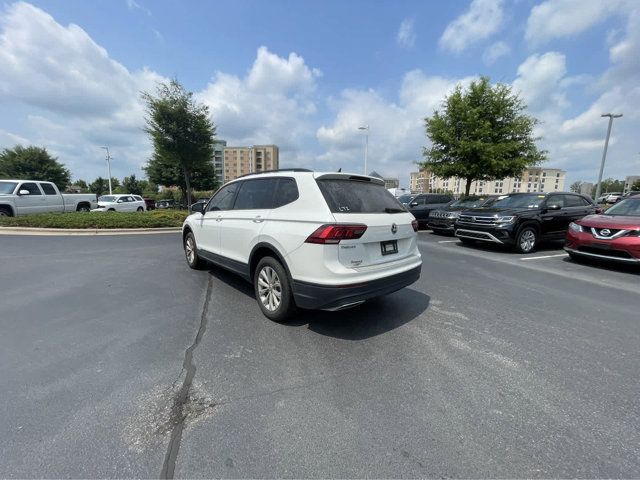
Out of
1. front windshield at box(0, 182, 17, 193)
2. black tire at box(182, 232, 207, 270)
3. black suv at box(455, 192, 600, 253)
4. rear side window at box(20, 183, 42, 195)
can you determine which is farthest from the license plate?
rear side window at box(20, 183, 42, 195)

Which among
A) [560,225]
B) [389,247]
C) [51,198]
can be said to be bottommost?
[389,247]

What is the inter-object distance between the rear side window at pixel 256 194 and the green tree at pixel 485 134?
16548 millimetres

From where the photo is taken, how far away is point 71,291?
4.74 metres

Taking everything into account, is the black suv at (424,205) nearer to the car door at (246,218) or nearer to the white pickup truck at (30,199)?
the car door at (246,218)

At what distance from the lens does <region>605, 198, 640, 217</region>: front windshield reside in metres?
6.78

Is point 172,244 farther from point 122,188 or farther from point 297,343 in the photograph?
point 122,188

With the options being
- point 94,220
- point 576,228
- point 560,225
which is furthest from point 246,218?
point 94,220

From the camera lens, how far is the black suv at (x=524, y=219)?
822cm

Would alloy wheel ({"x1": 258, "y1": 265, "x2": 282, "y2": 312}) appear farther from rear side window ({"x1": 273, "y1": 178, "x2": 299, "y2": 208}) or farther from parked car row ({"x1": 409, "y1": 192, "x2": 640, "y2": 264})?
parked car row ({"x1": 409, "y1": 192, "x2": 640, "y2": 264})

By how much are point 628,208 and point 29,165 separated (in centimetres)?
5302

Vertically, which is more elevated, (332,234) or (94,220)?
(332,234)

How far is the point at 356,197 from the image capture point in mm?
3531

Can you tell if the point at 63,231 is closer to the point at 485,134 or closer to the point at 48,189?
the point at 48,189

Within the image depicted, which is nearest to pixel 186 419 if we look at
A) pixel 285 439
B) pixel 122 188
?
pixel 285 439
